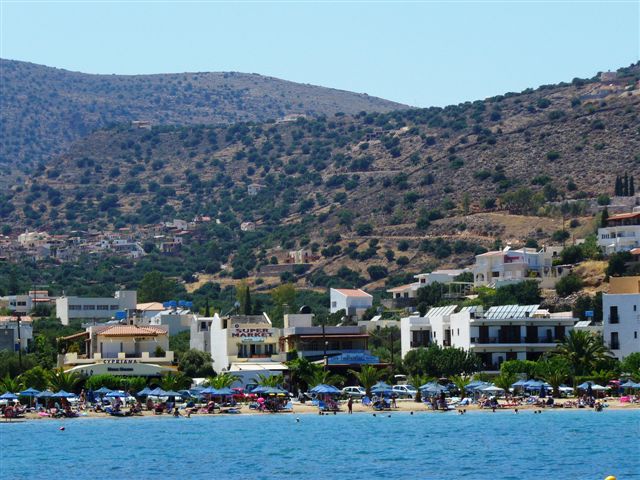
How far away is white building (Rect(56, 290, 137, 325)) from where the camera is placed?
15950cm

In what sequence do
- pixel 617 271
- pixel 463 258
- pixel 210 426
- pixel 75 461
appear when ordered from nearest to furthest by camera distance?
1. pixel 75 461
2. pixel 210 426
3. pixel 617 271
4. pixel 463 258

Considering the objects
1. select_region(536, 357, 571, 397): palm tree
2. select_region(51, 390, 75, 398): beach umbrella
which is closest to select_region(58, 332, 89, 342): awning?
select_region(51, 390, 75, 398): beach umbrella

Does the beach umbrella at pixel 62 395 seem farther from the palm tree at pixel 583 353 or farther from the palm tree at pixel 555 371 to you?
the palm tree at pixel 583 353

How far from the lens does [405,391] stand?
108m

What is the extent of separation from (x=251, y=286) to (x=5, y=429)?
99288 mm

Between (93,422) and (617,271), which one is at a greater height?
(617,271)

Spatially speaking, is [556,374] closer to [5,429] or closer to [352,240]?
[5,429]

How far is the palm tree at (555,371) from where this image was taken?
103 m

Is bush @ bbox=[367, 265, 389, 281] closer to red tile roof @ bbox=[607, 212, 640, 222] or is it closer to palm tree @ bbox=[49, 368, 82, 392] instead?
red tile roof @ bbox=[607, 212, 640, 222]

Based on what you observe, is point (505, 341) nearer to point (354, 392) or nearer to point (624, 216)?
point (354, 392)

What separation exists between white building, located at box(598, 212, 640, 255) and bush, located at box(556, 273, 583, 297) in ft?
32.9

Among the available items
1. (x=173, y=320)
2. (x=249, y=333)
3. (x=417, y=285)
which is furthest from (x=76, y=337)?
(x=417, y=285)

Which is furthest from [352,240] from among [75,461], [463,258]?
[75,461]

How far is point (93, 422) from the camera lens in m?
94.8
